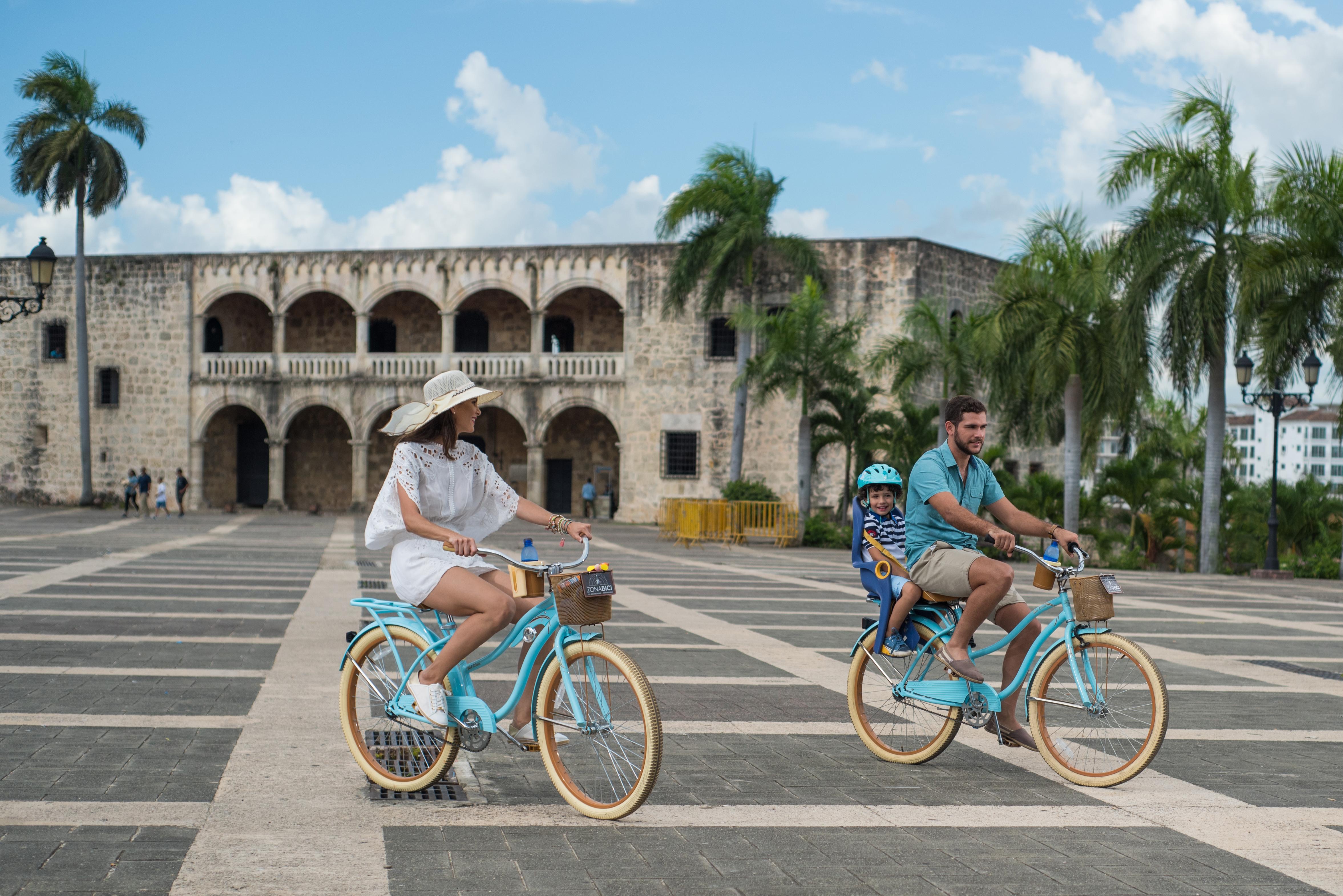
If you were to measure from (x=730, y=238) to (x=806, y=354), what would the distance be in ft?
15.9

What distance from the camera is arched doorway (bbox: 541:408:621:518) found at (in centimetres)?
3888

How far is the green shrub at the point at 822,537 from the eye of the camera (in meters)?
26.5

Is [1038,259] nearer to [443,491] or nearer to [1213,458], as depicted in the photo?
[1213,458]

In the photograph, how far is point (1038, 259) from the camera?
23.0m

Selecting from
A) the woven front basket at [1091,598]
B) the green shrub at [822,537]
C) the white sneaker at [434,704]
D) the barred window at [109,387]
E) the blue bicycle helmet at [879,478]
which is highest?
the barred window at [109,387]

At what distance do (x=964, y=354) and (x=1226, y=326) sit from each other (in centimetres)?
615

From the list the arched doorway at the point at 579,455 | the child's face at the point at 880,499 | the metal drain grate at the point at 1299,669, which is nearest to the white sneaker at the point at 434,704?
the child's face at the point at 880,499

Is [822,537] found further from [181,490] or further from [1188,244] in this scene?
[181,490]

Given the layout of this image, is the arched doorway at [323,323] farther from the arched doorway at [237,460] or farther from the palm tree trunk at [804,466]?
the palm tree trunk at [804,466]

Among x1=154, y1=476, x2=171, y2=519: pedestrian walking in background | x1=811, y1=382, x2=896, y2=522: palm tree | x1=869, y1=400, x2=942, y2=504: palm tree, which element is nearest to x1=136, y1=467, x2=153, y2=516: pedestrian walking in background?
x1=154, y1=476, x2=171, y2=519: pedestrian walking in background

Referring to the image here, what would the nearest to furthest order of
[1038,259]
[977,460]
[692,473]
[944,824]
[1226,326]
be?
[944,824] < [977,460] < [1226,326] < [1038,259] < [692,473]

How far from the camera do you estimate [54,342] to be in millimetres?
40062

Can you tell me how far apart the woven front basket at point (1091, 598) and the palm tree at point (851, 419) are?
20.4 metres

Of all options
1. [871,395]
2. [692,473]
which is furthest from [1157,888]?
[692,473]
